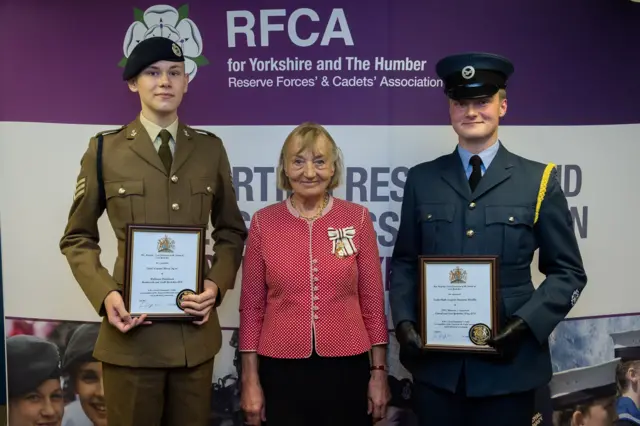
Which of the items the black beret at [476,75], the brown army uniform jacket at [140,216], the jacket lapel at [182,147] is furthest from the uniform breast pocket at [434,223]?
the jacket lapel at [182,147]

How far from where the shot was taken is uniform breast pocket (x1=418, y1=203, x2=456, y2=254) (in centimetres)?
203

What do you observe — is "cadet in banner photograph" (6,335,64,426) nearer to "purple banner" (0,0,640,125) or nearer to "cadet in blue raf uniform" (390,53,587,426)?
"purple banner" (0,0,640,125)

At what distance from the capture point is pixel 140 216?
2066mm

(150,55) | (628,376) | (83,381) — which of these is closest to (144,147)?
(150,55)

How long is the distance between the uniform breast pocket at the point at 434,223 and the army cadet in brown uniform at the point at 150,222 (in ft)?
2.23

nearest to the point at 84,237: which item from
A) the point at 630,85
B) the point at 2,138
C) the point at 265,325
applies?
the point at 265,325

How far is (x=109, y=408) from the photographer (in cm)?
210

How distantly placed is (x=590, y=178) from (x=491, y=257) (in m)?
1.18

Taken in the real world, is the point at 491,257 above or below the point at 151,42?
below

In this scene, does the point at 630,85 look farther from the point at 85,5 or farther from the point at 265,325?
the point at 85,5

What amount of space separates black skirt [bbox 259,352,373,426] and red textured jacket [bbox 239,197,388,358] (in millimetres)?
47

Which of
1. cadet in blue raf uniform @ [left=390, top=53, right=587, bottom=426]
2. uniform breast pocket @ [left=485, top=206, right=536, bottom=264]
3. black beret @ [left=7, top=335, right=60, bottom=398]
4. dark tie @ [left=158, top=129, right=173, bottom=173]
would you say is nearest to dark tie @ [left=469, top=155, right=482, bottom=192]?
cadet in blue raf uniform @ [left=390, top=53, right=587, bottom=426]

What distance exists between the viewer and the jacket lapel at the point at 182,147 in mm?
2111

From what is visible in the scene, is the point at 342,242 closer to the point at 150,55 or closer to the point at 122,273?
the point at 122,273
